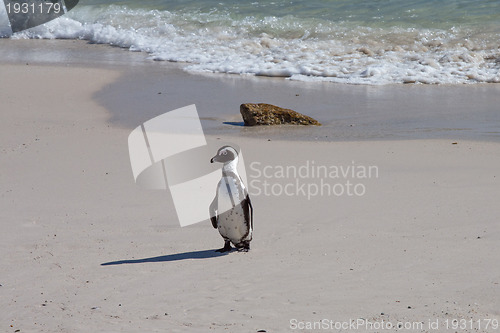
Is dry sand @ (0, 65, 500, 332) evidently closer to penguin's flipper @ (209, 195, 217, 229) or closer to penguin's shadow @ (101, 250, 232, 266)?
penguin's shadow @ (101, 250, 232, 266)

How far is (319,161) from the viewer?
265 inches

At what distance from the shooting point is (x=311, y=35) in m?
15.4

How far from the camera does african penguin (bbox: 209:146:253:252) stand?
463cm

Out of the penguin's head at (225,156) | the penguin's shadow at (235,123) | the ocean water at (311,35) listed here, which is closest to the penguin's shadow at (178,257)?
the penguin's head at (225,156)

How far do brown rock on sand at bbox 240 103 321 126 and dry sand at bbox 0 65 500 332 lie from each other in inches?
41.9

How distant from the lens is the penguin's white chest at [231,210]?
462cm

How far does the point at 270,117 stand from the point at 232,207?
392 centimetres

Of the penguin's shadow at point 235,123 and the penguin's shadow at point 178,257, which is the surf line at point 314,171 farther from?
the penguin's shadow at point 235,123

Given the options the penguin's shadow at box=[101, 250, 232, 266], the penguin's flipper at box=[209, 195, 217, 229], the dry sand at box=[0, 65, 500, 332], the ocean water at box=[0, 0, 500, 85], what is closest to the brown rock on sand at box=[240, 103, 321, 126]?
the dry sand at box=[0, 65, 500, 332]

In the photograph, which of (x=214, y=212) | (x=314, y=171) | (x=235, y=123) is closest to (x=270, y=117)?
(x=235, y=123)

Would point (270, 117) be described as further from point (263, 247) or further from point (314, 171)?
point (263, 247)

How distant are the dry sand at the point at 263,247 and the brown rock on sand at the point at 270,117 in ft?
3.49

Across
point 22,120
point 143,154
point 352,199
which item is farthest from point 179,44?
point 352,199

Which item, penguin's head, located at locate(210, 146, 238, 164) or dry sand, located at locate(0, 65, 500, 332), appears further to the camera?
penguin's head, located at locate(210, 146, 238, 164)
